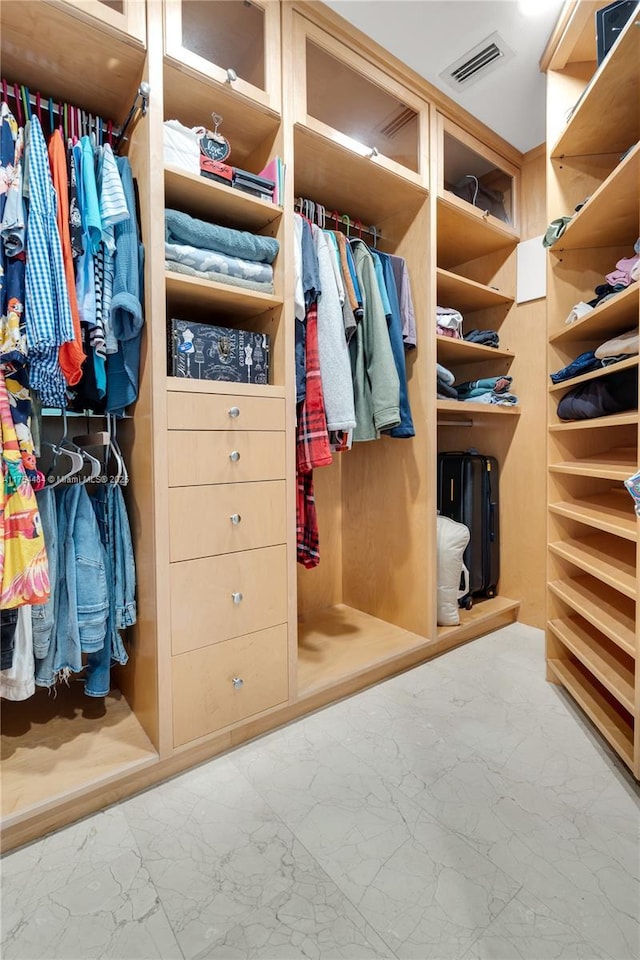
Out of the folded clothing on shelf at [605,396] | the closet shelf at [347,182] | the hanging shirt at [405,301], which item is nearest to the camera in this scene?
the folded clothing on shelf at [605,396]

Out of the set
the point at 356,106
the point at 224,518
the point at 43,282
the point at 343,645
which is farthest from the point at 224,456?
the point at 356,106

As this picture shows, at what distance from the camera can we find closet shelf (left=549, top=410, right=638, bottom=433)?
52.0 inches

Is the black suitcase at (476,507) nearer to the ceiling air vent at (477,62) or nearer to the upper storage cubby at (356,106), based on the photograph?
the upper storage cubby at (356,106)

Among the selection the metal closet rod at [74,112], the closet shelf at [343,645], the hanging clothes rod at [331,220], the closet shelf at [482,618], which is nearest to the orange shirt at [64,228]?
the metal closet rod at [74,112]

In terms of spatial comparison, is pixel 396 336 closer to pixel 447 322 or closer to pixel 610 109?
pixel 447 322

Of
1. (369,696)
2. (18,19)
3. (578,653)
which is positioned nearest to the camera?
(18,19)

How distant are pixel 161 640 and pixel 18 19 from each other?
5.45 ft

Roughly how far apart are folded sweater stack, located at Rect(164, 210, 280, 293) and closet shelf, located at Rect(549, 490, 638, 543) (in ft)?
4.31

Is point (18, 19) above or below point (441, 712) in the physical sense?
above

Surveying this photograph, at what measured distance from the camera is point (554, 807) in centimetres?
123

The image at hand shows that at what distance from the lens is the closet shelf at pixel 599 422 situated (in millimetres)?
1321

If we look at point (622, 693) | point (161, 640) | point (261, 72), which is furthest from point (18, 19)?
point (622, 693)

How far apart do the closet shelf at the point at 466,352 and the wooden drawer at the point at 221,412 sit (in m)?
1.03

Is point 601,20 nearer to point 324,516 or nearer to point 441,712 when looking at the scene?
point 324,516
